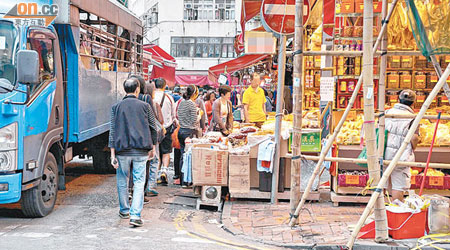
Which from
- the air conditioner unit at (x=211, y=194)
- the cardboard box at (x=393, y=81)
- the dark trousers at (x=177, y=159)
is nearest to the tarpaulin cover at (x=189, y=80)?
A: the dark trousers at (x=177, y=159)

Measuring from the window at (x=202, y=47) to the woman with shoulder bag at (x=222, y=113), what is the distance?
40788 mm

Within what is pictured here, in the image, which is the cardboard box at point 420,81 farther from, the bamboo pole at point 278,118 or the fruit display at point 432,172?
the bamboo pole at point 278,118

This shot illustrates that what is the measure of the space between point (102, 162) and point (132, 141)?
5.16 m

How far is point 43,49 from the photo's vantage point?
8305mm

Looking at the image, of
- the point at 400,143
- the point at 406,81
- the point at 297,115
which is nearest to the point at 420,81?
the point at 406,81

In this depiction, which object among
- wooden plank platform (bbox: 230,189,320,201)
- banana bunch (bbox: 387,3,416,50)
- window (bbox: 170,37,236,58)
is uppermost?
window (bbox: 170,37,236,58)

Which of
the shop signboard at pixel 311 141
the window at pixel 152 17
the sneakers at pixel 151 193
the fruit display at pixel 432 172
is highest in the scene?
the window at pixel 152 17

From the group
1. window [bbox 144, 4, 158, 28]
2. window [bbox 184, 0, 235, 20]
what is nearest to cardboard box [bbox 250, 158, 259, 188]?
window [bbox 184, 0, 235, 20]

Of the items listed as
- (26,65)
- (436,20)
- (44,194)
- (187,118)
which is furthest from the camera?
(187,118)

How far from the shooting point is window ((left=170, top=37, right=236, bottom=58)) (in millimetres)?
53344

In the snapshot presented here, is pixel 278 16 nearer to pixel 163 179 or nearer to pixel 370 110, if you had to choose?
pixel 370 110

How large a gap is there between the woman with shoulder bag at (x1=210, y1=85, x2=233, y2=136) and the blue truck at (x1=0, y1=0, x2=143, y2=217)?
2148mm

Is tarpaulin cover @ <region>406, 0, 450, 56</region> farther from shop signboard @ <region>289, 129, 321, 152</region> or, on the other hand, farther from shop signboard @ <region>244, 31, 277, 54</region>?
shop signboard @ <region>289, 129, 321, 152</region>

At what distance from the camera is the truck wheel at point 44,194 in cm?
803
